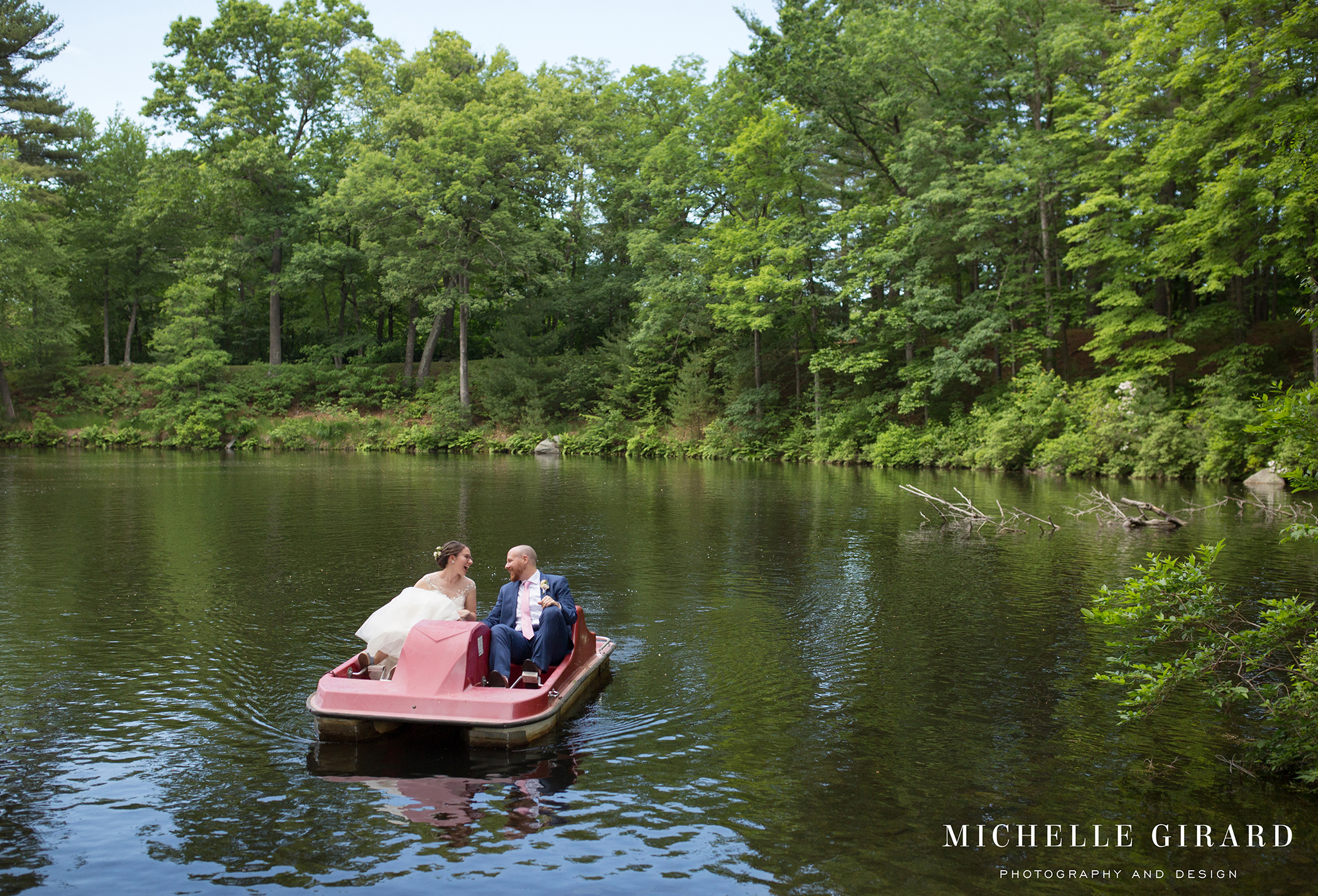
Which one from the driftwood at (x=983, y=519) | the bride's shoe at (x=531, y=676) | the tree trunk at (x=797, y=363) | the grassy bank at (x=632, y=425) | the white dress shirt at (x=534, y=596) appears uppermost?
the tree trunk at (x=797, y=363)

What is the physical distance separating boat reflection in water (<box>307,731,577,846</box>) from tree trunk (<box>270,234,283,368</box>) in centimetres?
4623

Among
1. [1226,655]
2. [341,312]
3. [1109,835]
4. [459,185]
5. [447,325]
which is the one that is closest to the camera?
[1109,835]

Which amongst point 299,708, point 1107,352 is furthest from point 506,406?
point 299,708

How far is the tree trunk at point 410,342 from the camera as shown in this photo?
48.6 m

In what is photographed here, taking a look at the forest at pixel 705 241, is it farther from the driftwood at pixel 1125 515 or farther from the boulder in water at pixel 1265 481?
the driftwood at pixel 1125 515

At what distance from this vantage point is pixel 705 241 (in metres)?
40.4

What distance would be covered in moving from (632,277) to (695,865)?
44938 mm

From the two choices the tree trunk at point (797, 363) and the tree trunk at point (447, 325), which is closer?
the tree trunk at point (797, 363)

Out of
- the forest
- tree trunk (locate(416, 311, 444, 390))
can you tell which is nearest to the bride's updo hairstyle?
the forest

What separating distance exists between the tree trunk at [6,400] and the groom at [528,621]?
153 ft

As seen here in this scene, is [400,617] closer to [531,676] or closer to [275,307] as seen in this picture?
[531,676]

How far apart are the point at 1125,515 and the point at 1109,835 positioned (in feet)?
42.0

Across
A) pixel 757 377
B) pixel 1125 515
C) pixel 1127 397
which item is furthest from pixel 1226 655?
pixel 757 377

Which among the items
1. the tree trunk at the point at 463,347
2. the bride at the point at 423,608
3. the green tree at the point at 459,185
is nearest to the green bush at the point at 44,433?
the green tree at the point at 459,185
